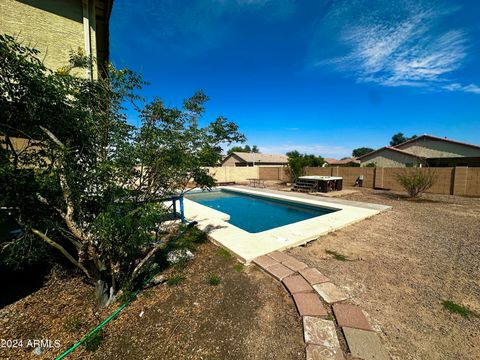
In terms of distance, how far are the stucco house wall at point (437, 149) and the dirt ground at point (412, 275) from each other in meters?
Answer: 18.9

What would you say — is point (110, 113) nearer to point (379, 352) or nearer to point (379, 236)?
point (379, 352)

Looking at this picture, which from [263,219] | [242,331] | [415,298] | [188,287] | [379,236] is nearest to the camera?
[242,331]

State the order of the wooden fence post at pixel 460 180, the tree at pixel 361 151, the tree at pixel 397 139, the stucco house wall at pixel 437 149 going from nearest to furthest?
the wooden fence post at pixel 460 180 < the stucco house wall at pixel 437 149 < the tree at pixel 397 139 < the tree at pixel 361 151

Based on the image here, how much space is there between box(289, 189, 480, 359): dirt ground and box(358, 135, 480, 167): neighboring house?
16.7 meters

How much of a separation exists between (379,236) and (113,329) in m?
5.71

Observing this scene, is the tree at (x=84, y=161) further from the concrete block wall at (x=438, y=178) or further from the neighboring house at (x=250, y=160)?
the neighboring house at (x=250, y=160)

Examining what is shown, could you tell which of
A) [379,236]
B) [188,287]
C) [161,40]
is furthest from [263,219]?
[161,40]

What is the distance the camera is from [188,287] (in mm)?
2873

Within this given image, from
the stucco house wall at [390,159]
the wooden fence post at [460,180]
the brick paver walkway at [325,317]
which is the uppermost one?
the stucco house wall at [390,159]

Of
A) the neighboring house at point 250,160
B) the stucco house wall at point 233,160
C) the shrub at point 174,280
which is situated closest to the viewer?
the shrub at point 174,280

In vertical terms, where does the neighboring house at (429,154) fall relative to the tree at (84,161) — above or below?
above

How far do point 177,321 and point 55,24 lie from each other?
24.6ft

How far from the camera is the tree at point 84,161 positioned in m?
1.88

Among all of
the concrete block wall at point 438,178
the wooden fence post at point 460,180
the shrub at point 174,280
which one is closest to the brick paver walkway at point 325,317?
the shrub at point 174,280
